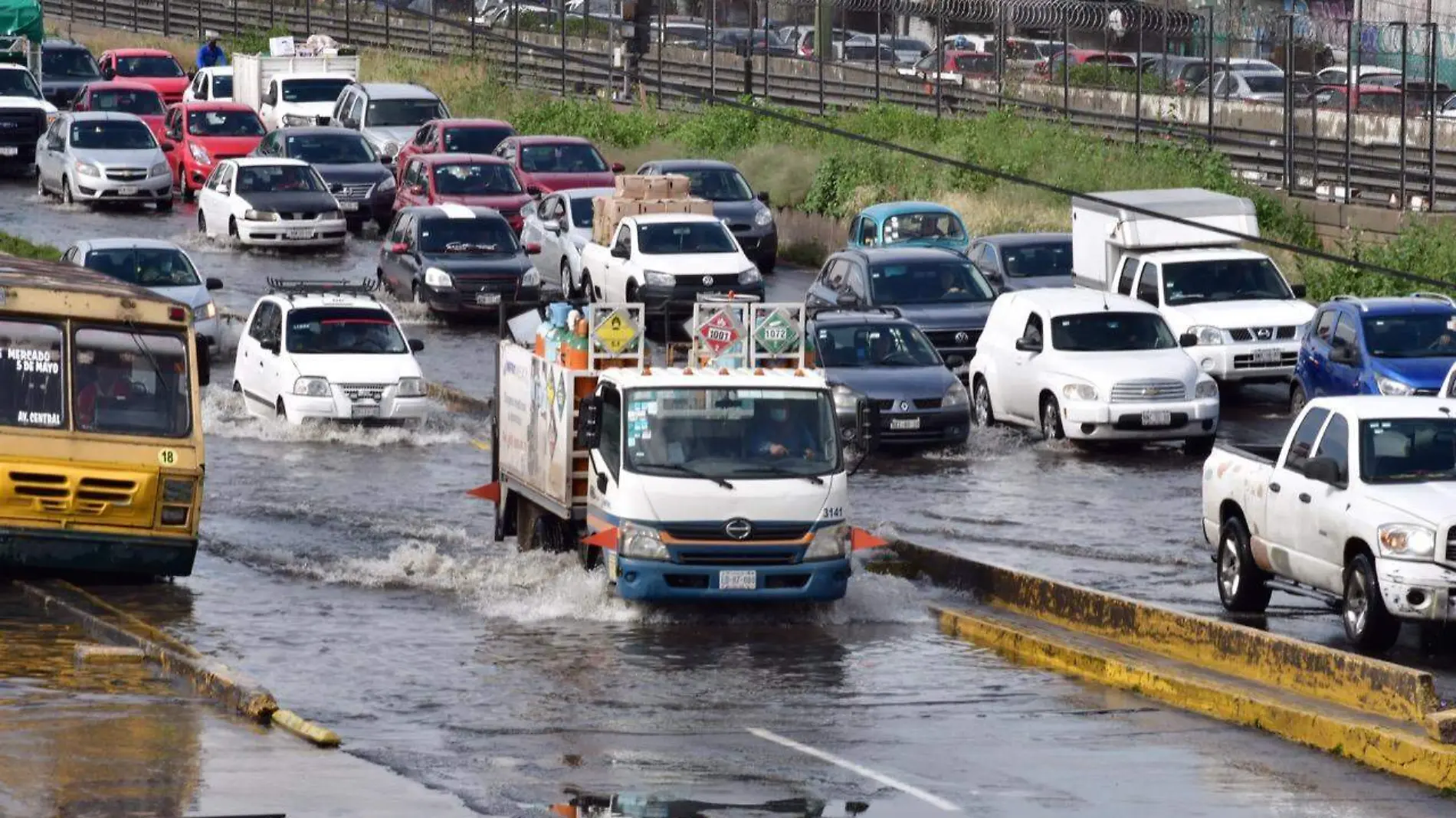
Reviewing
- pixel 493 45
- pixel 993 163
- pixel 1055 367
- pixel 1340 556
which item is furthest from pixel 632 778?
pixel 493 45

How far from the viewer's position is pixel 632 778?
1475cm

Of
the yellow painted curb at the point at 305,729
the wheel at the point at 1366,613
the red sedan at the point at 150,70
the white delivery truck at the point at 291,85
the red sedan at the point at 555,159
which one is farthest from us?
the red sedan at the point at 150,70

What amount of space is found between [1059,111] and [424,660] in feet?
112

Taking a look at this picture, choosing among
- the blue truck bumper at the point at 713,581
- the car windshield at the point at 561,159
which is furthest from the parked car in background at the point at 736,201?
the blue truck bumper at the point at 713,581

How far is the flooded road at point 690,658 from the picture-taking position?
1484cm

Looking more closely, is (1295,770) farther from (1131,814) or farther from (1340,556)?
(1340,556)

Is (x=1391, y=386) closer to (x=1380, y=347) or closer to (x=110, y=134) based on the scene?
(x=1380, y=347)

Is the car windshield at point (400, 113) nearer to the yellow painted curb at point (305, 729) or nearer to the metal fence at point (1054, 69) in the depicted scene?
the metal fence at point (1054, 69)

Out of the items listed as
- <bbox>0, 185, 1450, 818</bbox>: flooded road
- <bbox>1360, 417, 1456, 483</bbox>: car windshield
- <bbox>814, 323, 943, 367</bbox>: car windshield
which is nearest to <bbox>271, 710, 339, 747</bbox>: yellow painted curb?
<bbox>0, 185, 1450, 818</bbox>: flooded road

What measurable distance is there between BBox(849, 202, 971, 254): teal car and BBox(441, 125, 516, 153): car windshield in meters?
10.6

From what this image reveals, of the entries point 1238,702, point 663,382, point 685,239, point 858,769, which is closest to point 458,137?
point 685,239

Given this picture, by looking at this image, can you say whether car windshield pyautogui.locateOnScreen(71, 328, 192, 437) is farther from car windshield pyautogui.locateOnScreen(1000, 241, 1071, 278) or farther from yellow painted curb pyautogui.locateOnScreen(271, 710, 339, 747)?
car windshield pyautogui.locateOnScreen(1000, 241, 1071, 278)

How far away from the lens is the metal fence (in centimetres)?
4300

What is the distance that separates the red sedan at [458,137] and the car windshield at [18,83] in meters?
11.2
